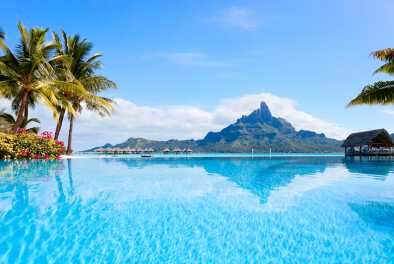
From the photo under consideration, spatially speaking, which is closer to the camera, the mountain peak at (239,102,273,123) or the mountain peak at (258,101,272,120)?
the mountain peak at (239,102,273,123)

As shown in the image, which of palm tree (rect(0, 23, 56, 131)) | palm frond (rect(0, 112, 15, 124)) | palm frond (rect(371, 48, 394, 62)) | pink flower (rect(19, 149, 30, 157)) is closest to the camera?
palm frond (rect(371, 48, 394, 62))

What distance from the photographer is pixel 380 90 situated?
8750 millimetres

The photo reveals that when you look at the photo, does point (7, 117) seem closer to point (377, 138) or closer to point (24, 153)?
point (24, 153)

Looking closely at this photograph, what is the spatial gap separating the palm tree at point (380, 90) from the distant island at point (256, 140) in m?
80.3

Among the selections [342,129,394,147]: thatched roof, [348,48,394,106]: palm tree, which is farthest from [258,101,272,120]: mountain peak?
[348,48,394,106]: palm tree

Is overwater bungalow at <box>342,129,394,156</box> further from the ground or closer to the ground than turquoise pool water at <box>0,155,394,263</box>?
further from the ground

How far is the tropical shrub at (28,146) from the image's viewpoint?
14688 millimetres

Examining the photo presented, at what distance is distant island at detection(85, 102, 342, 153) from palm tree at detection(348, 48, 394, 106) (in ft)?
263

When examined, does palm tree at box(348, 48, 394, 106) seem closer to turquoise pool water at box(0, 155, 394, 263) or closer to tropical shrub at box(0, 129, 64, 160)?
turquoise pool water at box(0, 155, 394, 263)

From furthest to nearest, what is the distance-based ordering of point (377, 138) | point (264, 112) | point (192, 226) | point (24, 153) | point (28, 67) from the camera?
Answer: point (264, 112) → point (377, 138) → point (24, 153) → point (28, 67) → point (192, 226)

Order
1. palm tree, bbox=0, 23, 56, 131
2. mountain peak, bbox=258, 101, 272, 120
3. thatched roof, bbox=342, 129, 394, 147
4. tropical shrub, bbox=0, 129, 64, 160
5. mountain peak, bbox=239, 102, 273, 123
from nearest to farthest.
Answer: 1. palm tree, bbox=0, 23, 56, 131
2. tropical shrub, bbox=0, 129, 64, 160
3. thatched roof, bbox=342, 129, 394, 147
4. mountain peak, bbox=239, 102, 273, 123
5. mountain peak, bbox=258, 101, 272, 120

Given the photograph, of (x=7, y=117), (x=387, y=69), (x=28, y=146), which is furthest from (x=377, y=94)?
(x=7, y=117)

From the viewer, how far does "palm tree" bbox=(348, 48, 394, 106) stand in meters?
8.59

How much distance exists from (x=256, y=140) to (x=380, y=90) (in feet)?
335
